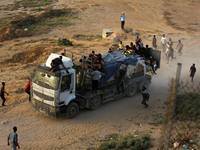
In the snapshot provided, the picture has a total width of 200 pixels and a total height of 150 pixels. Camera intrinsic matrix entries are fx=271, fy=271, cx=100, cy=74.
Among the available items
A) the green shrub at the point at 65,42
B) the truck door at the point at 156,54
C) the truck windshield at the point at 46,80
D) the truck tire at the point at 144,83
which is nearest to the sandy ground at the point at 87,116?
the truck tire at the point at 144,83

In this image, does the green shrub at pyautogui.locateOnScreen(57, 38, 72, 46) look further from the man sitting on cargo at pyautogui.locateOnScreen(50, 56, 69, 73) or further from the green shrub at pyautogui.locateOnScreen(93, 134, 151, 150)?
the green shrub at pyautogui.locateOnScreen(93, 134, 151, 150)

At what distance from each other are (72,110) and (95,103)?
1.39 meters

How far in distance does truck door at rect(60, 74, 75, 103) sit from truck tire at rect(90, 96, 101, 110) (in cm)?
141

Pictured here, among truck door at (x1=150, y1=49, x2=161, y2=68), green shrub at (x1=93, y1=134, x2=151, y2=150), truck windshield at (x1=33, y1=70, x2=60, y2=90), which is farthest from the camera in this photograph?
truck door at (x1=150, y1=49, x2=161, y2=68)

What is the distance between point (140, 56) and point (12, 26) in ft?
73.5

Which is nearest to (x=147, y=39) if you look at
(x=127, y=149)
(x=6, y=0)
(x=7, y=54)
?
(x=7, y=54)

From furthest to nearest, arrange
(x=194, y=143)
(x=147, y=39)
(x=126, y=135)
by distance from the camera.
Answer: (x=147, y=39) < (x=126, y=135) < (x=194, y=143)

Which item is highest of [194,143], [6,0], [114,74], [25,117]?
[6,0]

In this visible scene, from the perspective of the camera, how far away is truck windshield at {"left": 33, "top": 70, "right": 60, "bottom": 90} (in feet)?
38.4

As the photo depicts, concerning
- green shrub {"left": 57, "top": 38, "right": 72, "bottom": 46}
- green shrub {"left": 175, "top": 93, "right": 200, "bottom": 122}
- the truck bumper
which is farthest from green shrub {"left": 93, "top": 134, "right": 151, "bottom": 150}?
green shrub {"left": 57, "top": 38, "right": 72, "bottom": 46}

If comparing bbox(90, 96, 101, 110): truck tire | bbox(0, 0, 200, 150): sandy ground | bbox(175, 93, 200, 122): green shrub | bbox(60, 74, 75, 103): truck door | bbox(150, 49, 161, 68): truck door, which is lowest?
bbox(0, 0, 200, 150): sandy ground

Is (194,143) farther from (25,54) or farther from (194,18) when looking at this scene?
(194,18)

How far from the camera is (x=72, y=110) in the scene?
12.6 m

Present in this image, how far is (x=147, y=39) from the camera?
90.0 ft
